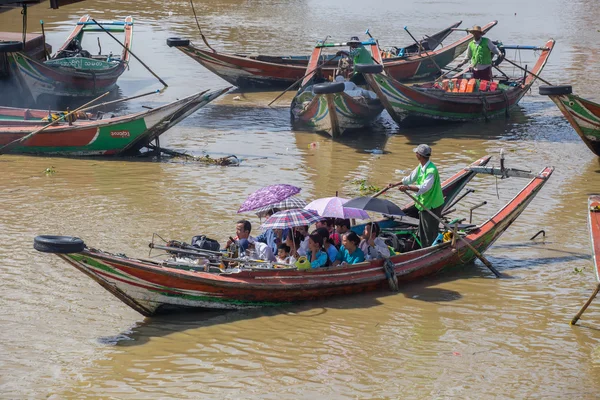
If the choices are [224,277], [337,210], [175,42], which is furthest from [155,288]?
[175,42]

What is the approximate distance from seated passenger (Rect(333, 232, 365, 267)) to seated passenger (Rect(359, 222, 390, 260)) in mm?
100

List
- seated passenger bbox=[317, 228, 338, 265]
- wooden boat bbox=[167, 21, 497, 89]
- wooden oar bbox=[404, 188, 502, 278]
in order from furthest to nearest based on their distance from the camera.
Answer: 1. wooden boat bbox=[167, 21, 497, 89]
2. wooden oar bbox=[404, 188, 502, 278]
3. seated passenger bbox=[317, 228, 338, 265]

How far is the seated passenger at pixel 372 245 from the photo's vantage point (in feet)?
27.7

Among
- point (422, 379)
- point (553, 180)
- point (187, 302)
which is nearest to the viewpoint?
point (422, 379)

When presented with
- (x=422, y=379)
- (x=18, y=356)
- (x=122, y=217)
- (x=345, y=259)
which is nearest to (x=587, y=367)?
(x=422, y=379)

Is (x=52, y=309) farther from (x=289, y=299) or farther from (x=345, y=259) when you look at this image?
(x=345, y=259)

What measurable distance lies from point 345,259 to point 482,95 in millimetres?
8290

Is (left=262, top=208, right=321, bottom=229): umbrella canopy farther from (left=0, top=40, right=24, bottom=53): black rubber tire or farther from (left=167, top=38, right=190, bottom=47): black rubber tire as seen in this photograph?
(left=167, top=38, right=190, bottom=47): black rubber tire

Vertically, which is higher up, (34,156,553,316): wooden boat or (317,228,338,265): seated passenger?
(317,228,338,265): seated passenger

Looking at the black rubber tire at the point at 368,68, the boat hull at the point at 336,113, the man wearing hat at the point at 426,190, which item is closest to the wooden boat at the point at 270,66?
the boat hull at the point at 336,113

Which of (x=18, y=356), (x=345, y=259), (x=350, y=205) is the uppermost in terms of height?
(x=350, y=205)

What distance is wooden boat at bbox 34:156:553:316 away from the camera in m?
7.02

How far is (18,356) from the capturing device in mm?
7051

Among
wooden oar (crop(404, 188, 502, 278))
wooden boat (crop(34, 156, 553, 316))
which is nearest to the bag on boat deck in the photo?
wooden boat (crop(34, 156, 553, 316))
